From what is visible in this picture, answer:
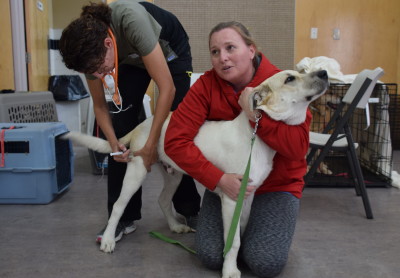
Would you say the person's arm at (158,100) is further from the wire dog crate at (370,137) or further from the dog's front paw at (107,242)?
the wire dog crate at (370,137)

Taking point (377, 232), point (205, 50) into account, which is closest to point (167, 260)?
point (377, 232)

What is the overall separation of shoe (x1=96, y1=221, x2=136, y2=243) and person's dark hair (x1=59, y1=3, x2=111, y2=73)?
0.84 m

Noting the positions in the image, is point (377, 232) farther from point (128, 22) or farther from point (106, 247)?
point (128, 22)

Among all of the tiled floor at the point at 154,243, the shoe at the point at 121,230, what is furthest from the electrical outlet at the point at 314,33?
the shoe at the point at 121,230

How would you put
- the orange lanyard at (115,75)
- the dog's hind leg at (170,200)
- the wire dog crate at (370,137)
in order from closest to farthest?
the orange lanyard at (115,75) → the dog's hind leg at (170,200) → the wire dog crate at (370,137)

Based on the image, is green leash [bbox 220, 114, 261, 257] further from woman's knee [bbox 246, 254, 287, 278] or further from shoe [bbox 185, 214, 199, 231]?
shoe [bbox 185, 214, 199, 231]

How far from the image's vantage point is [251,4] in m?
4.40

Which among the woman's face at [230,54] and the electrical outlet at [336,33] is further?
the electrical outlet at [336,33]

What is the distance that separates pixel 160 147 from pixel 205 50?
2.84 meters

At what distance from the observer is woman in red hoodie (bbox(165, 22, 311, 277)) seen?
4.97 feet

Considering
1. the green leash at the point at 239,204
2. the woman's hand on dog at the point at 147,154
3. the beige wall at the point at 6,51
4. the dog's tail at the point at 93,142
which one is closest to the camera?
the green leash at the point at 239,204

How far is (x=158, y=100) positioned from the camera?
1.77 metres

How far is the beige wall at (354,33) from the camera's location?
189 inches

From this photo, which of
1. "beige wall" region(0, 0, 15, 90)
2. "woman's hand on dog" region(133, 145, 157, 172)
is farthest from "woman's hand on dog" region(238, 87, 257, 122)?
"beige wall" region(0, 0, 15, 90)
